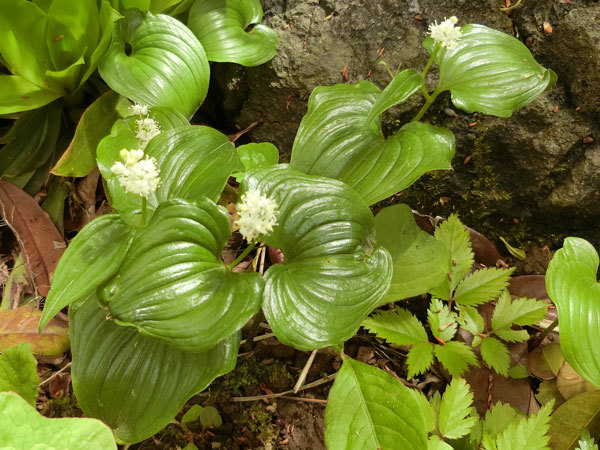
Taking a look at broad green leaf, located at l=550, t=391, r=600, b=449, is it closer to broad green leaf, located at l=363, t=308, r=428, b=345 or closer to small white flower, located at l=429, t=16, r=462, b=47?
broad green leaf, located at l=363, t=308, r=428, b=345

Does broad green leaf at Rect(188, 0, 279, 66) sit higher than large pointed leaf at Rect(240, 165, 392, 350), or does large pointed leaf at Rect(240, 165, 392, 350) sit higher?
broad green leaf at Rect(188, 0, 279, 66)

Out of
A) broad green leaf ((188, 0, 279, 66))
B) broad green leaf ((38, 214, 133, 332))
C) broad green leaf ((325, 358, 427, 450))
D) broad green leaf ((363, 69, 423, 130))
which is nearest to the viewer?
broad green leaf ((38, 214, 133, 332))

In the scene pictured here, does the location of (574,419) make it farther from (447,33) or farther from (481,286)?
(447,33)

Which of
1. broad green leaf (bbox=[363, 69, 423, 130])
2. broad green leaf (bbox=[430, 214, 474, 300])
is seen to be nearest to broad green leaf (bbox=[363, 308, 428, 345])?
broad green leaf (bbox=[430, 214, 474, 300])

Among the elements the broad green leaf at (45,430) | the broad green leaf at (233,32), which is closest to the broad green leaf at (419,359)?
the broad green leaf at (45,430)

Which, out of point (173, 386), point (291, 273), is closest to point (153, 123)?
point (291, 273)
